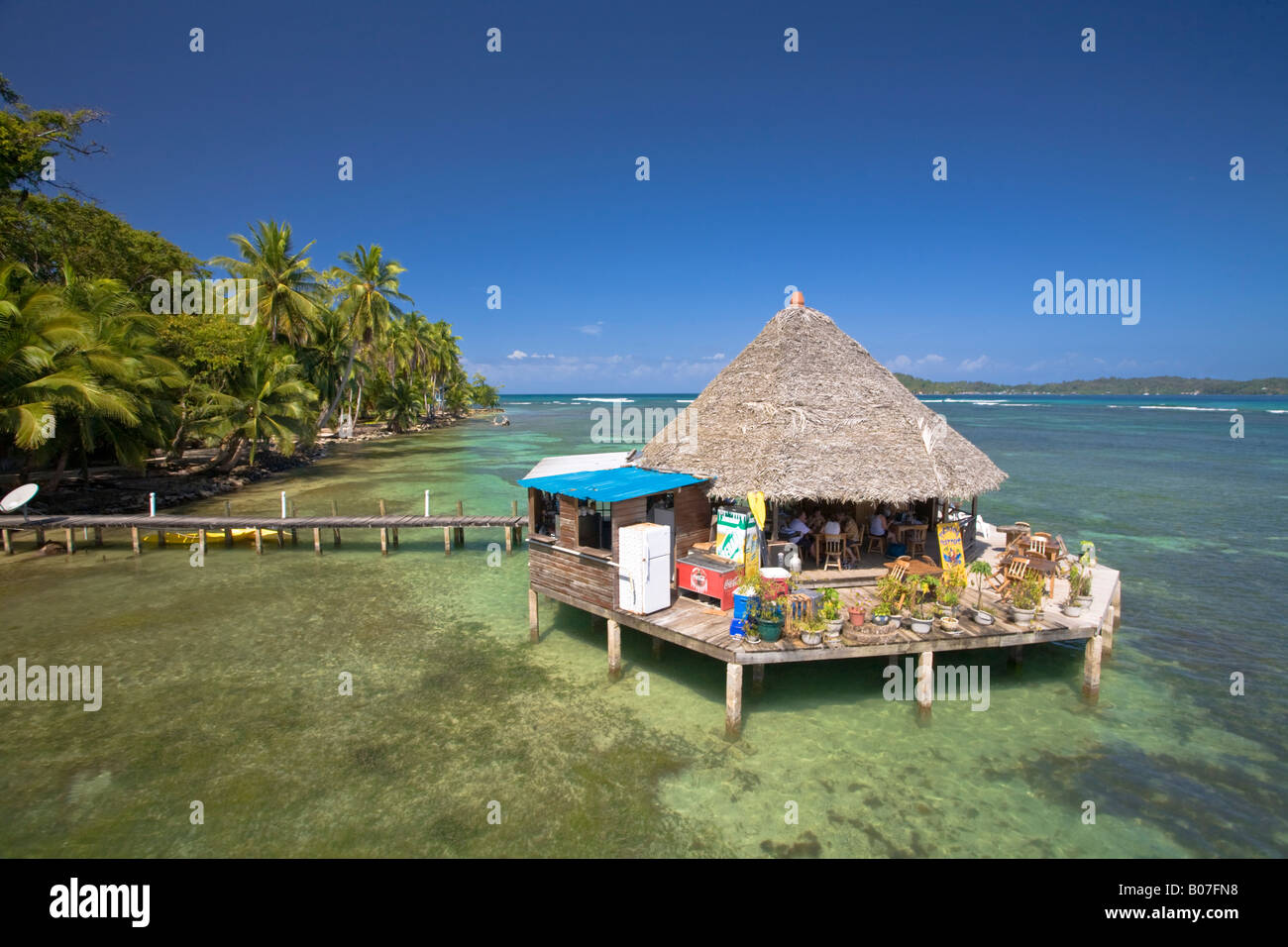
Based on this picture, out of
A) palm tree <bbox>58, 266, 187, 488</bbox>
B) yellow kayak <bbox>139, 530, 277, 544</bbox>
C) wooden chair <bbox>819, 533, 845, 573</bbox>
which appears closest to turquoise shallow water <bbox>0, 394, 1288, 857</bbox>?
wooden chair <bbox>819, 533, 845, 573</bbox>

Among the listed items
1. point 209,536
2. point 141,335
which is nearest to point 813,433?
point 209,536

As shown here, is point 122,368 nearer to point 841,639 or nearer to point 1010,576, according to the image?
point 841,639

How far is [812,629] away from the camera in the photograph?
872 centimetres

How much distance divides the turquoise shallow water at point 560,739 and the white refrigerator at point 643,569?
1746 millimetres

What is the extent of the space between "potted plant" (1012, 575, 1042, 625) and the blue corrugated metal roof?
18.4ft

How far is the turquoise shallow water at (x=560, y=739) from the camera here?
275 inches

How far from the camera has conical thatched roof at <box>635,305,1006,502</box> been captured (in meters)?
11.1

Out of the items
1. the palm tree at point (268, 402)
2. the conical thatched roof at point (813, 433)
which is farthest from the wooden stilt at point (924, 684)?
the palm tree at point (268, 402)

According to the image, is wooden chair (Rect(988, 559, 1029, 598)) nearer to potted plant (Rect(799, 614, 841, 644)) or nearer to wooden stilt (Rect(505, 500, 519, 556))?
potted plant (Rect(799, 614, 841, 644))

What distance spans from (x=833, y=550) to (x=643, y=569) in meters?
4.29

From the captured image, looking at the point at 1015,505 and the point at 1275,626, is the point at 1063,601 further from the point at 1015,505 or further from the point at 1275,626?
the point at 1015,505

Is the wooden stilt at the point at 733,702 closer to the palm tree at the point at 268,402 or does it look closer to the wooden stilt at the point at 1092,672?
the wooden stilt at the point at 1092,672
